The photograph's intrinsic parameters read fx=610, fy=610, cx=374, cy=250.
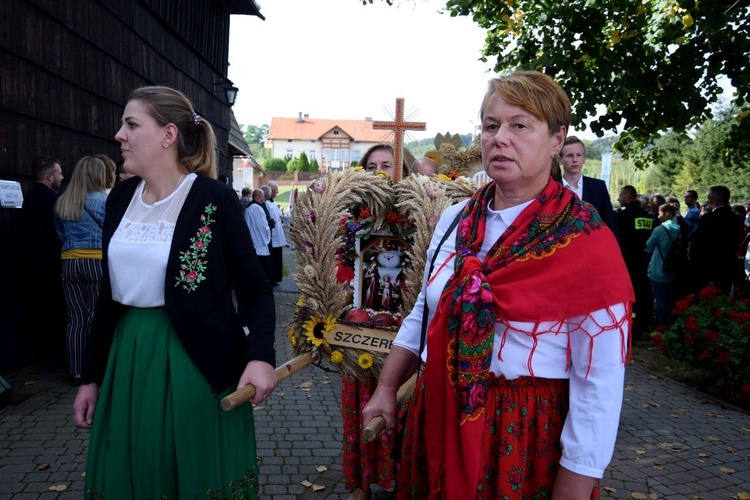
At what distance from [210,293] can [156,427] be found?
19.6 inches

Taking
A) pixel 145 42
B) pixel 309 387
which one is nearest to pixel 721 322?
pixel 309 387

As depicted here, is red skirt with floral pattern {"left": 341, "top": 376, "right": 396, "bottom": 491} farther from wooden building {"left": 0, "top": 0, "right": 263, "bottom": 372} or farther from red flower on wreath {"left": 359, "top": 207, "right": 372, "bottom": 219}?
wooden building {"left": 0, "top": 0, "right": 263, "bottom": 372}

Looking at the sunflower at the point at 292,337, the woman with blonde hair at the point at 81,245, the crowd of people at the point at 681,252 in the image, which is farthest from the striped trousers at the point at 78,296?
the crowd of people at the point at 681,252

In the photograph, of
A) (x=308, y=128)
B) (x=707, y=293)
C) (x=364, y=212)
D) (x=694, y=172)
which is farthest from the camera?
(x=308, y=128)

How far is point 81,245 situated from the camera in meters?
5.69

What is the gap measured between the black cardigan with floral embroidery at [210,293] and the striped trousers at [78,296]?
3731 mm

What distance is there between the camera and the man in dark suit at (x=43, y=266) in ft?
19.7

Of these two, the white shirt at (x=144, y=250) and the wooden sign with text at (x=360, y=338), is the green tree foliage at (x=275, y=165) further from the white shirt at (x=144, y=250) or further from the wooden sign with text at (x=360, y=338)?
the white shirt at (x=144, y=250)

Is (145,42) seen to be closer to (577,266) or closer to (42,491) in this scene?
(42,491)

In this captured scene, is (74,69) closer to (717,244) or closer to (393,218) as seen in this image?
(393,218)

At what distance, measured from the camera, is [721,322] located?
21.4 feet

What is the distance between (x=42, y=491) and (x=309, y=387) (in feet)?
9.86

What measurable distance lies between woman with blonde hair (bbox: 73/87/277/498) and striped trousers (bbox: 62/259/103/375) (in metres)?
3.74

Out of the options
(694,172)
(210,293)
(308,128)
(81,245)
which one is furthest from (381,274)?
(308,128)
